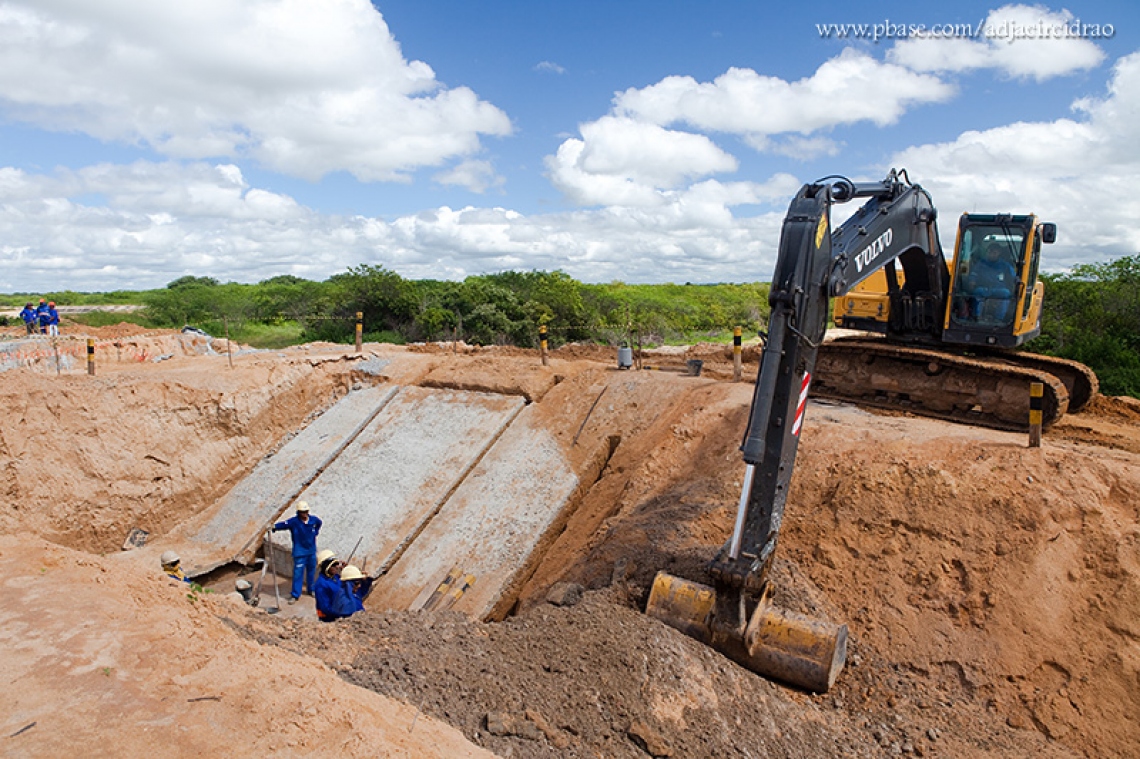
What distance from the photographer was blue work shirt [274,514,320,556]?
8.93 m

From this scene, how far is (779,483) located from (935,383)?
6262 mm

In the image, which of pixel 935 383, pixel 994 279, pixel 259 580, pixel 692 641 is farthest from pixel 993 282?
pixel 259 580

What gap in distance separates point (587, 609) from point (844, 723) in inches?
77.0

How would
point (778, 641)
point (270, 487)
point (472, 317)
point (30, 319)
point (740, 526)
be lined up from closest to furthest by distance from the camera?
1. point (740, 526)
2. point (778, 641)
3. point (270, 487)
4. point (30, 319)
5. point (472, 317)

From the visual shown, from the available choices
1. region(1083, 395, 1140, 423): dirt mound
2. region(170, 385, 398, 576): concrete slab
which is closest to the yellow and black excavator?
region(1083, 395, 1140, 423): dirt mound

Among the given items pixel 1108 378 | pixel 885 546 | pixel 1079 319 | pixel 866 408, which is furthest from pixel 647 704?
pixel 1079 319

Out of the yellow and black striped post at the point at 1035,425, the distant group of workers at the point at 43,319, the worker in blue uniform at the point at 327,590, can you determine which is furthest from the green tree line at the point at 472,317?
the worker in blue uniform at the point at 327,590

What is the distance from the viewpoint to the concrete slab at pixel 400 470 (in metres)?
9.74

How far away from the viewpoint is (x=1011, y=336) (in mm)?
8945

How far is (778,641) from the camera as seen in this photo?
4.81 m

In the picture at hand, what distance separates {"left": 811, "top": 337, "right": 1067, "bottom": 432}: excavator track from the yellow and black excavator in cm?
2

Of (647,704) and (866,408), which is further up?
(866,408)

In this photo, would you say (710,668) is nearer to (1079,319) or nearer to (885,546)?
(885,546)

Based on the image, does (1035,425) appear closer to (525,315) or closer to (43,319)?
(525,315)
